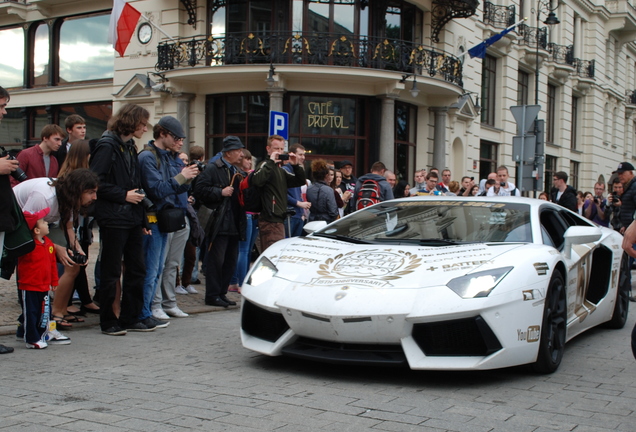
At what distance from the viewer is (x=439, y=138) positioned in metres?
22.7

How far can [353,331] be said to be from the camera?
444cm

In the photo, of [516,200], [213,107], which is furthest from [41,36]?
[516,200]

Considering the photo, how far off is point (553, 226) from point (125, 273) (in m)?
3.66

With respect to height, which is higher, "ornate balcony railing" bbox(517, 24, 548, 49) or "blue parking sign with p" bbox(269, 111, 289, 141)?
"ornate balcony railing" bbox(517, 24, 548, 49)

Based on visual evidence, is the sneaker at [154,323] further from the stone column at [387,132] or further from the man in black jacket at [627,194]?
the stone column at [387,132]

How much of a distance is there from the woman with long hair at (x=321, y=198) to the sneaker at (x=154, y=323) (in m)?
3.91

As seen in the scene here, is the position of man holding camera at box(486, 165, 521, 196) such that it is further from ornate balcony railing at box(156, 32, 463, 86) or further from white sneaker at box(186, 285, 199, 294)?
ornate balcony railing at box(156, 32, 463, 86)

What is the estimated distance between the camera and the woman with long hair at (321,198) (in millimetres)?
10195

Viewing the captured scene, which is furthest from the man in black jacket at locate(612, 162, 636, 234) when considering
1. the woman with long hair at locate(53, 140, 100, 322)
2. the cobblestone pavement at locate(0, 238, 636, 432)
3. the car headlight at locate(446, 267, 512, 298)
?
the woman with long hair at locate(53, 140, 100, 322)

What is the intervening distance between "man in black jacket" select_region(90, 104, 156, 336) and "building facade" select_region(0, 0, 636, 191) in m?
10.3

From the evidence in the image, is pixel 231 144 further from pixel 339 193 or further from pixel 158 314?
pixel 339 193

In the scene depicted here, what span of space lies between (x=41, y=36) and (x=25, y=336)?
20.7 m

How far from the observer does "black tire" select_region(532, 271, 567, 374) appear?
186 inches

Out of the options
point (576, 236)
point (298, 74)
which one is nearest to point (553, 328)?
point (576, 236)
